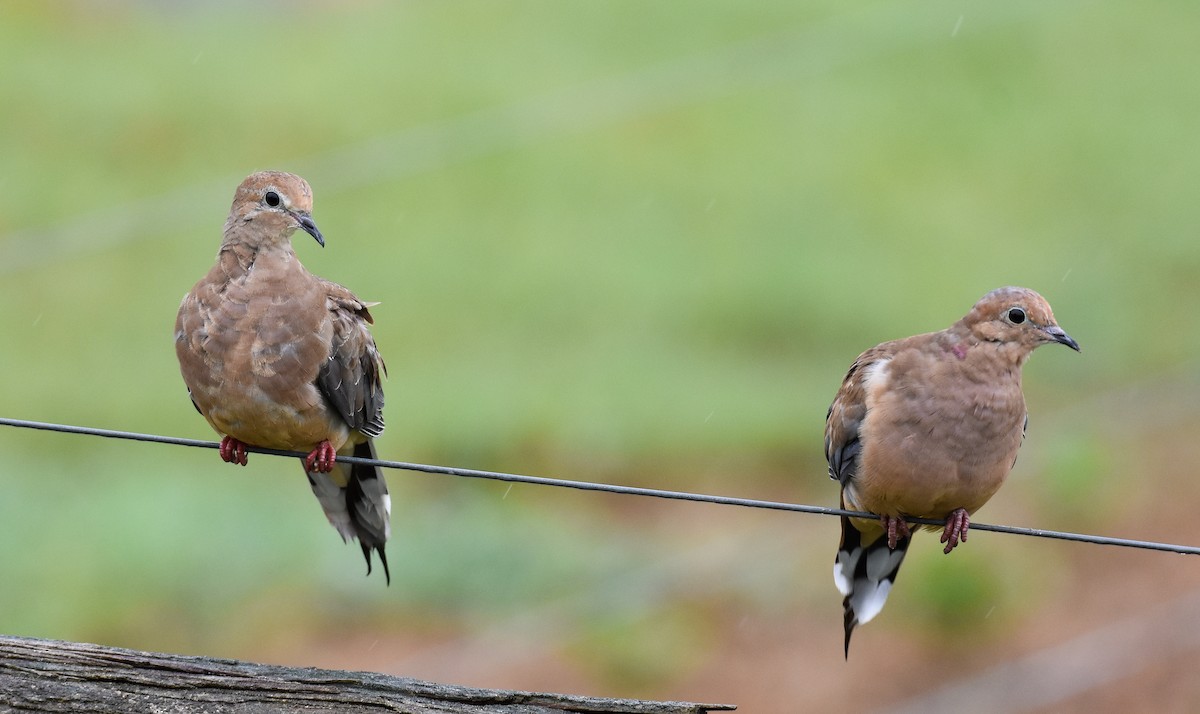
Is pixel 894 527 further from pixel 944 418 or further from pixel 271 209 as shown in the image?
pixel 271 209

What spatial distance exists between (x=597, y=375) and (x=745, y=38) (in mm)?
7623

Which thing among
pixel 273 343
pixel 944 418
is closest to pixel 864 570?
pixel 944 418

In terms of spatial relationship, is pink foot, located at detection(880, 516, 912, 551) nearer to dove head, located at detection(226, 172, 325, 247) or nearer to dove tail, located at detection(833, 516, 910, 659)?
dove tail, located at detection(833, 516, 910, 659)

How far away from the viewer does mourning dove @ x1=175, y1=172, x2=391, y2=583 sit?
4391 mm

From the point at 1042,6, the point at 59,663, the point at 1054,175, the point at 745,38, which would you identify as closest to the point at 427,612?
the point at 59,663

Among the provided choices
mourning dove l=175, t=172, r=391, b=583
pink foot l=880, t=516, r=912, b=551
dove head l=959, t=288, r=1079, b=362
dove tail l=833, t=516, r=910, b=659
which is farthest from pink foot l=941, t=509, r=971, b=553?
A: mourning dove l=175, t=172, r=391, b=583

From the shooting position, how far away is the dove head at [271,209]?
14.9 ft

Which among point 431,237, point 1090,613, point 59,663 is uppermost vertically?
point 431,237

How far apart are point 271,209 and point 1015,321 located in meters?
2.24

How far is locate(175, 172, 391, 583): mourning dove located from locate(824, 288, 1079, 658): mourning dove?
150cm

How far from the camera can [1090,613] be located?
8547mm

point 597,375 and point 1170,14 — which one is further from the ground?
point 1170,14

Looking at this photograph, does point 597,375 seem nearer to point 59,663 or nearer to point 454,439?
point 454,439

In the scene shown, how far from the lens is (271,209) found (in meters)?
4.57
